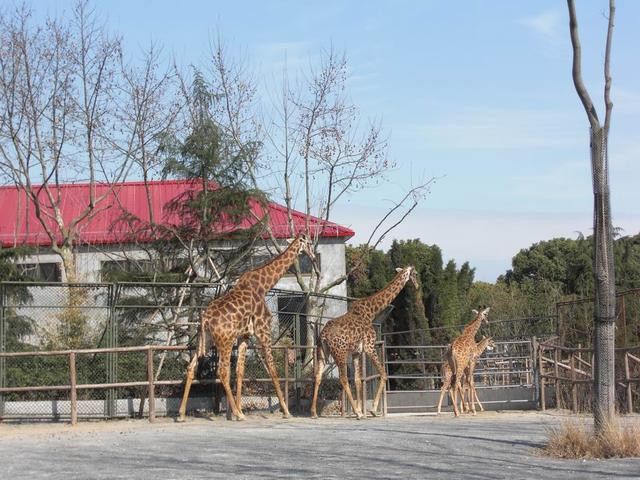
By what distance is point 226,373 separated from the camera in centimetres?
1727

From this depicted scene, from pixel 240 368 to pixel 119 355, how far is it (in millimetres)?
2239

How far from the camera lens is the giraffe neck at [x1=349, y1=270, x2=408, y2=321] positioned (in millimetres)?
19266

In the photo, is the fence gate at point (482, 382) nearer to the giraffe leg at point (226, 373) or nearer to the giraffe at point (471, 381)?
the giraffe at point (471, 381)

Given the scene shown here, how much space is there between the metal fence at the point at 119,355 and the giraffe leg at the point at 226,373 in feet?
1.98

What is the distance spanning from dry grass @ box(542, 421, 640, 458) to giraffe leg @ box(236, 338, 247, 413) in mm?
7109

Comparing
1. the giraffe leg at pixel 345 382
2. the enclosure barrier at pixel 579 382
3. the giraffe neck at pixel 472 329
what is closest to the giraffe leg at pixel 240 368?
the giraffe leg at pixel 345 382

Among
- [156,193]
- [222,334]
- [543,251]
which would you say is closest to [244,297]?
[222,334]

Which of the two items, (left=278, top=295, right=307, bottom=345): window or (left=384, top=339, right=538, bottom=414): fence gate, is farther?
(left=384, top=339, right=538, bottom=414): fence gate

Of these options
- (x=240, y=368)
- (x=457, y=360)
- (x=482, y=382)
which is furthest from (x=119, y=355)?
(x=482, y=382)

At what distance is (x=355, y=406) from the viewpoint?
1817cm

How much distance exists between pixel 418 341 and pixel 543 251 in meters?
35.8

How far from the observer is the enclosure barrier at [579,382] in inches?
732

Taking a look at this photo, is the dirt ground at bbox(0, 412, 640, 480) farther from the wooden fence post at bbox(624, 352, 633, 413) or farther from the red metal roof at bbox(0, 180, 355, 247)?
the red metal roof at bbox(0, 180, 355, 247)

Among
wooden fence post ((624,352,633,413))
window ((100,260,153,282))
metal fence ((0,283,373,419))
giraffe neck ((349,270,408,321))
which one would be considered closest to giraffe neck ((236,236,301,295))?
metal fence ((0,283,373,419))
